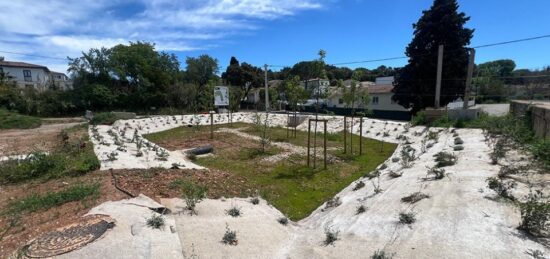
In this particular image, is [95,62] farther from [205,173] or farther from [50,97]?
[205,173]

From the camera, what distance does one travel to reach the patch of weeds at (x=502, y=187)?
3802 mm

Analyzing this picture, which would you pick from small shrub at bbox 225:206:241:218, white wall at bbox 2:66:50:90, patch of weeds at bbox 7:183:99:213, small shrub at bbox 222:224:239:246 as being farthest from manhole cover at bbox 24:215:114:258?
white wall at bbox 2:66:50:90

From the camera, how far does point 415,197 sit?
170 inches

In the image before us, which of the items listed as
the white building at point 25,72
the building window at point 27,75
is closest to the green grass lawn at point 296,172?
the white building at point 25,72

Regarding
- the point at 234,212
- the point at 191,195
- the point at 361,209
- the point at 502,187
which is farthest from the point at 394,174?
the point at 191,195

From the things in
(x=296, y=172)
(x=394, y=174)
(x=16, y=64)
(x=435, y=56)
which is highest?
(x=16, y=64)

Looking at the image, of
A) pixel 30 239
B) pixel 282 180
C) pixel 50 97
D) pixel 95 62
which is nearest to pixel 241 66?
pixel 95 62

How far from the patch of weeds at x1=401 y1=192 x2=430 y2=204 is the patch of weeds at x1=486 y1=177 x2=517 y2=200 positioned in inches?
33.7

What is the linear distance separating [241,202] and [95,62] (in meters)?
30.9

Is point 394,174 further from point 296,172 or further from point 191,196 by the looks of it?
point 191,196

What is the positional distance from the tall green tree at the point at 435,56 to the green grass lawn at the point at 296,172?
1271cm

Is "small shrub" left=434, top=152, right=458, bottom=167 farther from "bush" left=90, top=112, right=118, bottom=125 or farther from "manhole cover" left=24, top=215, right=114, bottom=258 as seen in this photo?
"bush" left=90, top=112, right=118, bottom=125

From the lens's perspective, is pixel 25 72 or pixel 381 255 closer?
pixel 381 255

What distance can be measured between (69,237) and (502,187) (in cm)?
→ 567
